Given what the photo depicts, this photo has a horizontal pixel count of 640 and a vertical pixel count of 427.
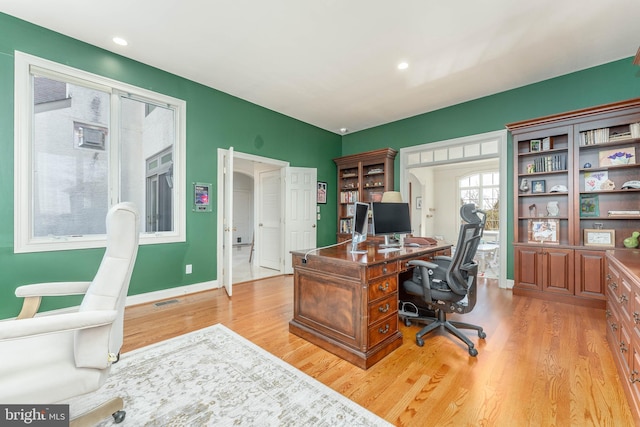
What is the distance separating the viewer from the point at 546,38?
9.05 feet

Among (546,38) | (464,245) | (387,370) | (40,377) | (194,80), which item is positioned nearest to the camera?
(40,377)

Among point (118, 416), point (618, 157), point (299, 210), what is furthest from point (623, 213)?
point (118, 416)

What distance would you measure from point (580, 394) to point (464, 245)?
3.49 ft

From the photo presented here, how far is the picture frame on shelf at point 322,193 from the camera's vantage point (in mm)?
5555

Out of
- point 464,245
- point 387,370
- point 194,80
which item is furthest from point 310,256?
point 194,80

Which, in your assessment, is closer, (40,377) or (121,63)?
(40,377)

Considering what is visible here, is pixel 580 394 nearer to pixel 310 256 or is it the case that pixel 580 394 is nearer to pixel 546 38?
pixel 310 256

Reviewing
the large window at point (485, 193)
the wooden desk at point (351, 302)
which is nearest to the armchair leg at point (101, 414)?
the wooden desk at point (351, 302)

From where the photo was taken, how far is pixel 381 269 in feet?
6.75

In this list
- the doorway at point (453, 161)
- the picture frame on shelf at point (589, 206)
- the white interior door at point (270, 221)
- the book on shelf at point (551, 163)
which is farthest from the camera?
the white interior door at point (270, 221)

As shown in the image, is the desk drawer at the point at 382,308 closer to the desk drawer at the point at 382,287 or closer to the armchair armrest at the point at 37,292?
the desk drawer at the point at 382,287

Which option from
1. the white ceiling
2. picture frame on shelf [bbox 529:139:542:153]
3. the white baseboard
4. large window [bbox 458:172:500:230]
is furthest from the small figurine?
the white baseboard

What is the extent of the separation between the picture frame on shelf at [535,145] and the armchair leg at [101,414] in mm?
4901

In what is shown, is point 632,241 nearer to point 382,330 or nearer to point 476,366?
point 476,366
